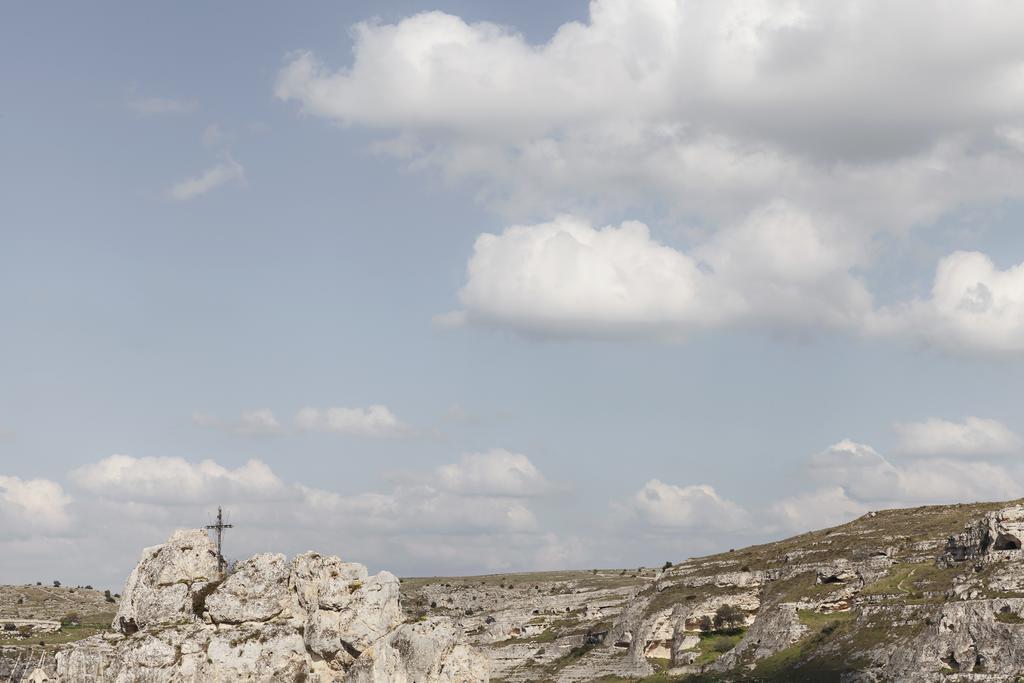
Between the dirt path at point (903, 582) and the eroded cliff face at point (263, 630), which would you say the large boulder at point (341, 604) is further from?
the dirt path at point (903, 582)

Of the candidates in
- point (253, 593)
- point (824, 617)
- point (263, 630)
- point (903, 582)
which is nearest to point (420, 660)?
point (263, 630)

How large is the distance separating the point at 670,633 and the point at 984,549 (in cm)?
4444

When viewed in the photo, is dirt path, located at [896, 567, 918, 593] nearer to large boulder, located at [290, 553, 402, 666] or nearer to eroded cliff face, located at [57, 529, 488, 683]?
eroded cliff face, located at [57, 529, 488, 683]

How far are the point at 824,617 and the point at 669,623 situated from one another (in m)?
26.2

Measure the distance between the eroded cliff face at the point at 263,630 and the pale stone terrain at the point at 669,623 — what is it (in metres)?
0.11

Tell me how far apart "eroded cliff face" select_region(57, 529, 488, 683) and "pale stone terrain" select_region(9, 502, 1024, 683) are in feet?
0.35

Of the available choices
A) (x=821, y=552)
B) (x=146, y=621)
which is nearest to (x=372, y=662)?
(x=146, y=621)

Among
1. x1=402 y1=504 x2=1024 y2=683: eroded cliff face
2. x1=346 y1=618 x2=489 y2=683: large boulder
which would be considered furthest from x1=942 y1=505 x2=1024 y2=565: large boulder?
x1=346 y1=618 x2=489 y2=683: large boulder

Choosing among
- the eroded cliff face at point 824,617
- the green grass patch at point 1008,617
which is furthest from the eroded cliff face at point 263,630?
the green grass patch at point 1008,617

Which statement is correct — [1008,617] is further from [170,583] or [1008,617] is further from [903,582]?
[170,583]

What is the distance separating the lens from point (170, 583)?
87.2 m

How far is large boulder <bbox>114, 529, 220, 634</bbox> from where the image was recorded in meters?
85.9

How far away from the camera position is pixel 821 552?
520ft

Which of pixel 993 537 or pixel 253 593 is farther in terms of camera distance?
pixel 993 537
